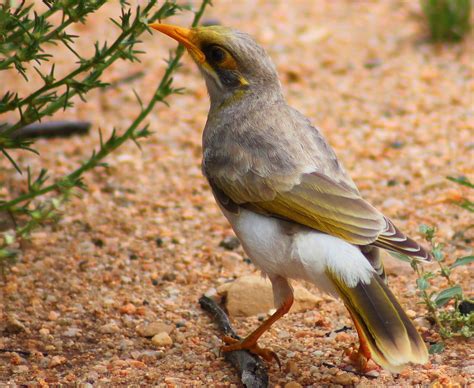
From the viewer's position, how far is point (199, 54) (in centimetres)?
554

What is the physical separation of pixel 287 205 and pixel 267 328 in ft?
2.42

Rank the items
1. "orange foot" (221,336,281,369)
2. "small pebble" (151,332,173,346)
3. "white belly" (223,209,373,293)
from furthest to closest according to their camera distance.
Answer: "small pebble" (151,332,173,346), "orange foot" (221,336,281,369), "white belly" (223,209,373,293)

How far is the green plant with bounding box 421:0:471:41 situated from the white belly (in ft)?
17.8

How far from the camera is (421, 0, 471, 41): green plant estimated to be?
374 inches

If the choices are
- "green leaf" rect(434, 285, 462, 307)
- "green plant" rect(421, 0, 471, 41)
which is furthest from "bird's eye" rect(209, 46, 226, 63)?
"green plant" rect(421, 0, 471, 41)

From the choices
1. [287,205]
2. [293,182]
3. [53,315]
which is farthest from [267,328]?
[53,315]

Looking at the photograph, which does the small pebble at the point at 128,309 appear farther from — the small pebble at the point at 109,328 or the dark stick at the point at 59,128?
the dark stick at the point at 59,128

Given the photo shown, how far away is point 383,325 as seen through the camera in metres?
4.30

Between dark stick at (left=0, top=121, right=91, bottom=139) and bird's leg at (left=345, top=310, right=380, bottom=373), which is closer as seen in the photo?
bird's leg at (left=345, top=310, right=380, bottom=373)

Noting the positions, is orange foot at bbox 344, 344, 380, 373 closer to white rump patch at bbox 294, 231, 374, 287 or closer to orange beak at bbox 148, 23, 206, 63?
white rump patch at bbox 294, 231, 374, 287

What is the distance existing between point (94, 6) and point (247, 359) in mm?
2076

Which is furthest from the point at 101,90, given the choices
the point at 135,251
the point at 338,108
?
the point at 135,251

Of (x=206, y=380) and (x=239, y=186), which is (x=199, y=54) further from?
(x=206, y=380)

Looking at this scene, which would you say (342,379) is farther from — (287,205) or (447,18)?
(447,18)
